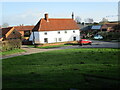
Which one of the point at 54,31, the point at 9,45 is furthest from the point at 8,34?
the point at 9,45

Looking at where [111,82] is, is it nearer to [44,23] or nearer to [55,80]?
[55,80]

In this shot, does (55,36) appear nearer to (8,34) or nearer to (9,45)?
(8,34)

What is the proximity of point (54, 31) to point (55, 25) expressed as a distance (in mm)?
2250

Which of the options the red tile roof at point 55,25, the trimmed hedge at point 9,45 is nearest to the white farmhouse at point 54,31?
the red tile roof at point 55,25

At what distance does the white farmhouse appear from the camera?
45.8m

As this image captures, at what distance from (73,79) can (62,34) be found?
39.5 m

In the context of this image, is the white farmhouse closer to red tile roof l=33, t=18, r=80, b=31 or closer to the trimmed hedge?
red tile roof l=33, t=18, r=80, b=31

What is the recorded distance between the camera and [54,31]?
47188 millimetres

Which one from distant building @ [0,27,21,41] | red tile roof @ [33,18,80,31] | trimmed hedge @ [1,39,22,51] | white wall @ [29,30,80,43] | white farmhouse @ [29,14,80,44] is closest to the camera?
trimmed hedge @ [1,39,22,51]

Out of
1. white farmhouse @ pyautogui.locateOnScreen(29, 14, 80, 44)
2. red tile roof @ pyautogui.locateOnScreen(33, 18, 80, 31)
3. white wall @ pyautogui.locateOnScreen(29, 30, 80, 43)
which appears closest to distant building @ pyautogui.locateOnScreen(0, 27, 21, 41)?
white farmhouse @ pyautogui.locateOnScreen(29, 14, 80, 44)

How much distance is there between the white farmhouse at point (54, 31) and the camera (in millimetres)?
45781

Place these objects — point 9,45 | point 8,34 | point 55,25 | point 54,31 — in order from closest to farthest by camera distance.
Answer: point 9,45
point 54,31
point 55,25
point 8,34

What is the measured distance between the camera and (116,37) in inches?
1820

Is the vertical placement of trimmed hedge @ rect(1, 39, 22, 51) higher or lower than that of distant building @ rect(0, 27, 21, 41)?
lower
